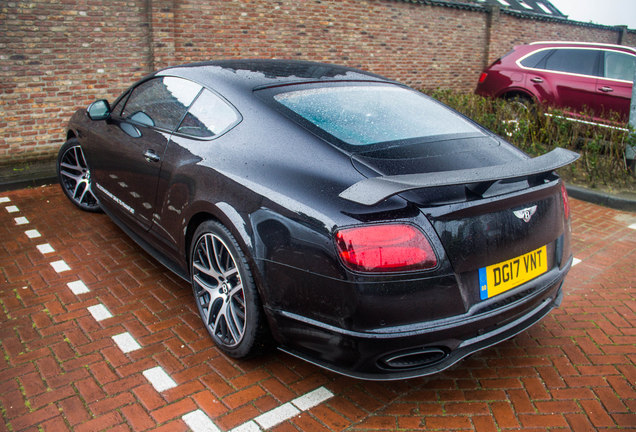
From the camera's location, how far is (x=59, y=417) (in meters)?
2.48

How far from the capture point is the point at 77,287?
3736 millimetres

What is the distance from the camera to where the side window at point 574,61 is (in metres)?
8.84

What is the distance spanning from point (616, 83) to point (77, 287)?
8221 millimetres

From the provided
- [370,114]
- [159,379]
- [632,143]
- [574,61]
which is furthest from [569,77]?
[159,379]

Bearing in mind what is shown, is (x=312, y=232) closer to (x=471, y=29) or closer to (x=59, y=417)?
(x=59, y=417)

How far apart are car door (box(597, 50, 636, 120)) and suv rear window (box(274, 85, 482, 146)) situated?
604 centimetres

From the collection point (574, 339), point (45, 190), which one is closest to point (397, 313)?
point (574, 339)

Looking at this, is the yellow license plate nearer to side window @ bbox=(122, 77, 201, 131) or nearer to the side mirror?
side window @ bbox=(122, 77, 201, 131)

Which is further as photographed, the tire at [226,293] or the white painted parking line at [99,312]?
the white painted parking line at [99,312]

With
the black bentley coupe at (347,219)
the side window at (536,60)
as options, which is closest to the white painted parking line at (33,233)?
the black bentley coupe at (347,219)

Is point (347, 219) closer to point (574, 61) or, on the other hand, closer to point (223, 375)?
point (223, 375)

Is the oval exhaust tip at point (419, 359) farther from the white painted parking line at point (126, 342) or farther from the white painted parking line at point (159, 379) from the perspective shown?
the white painted parking line at point (126, 342)

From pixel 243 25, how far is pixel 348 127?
21.9 feet

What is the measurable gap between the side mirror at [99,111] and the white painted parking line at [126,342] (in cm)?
190
